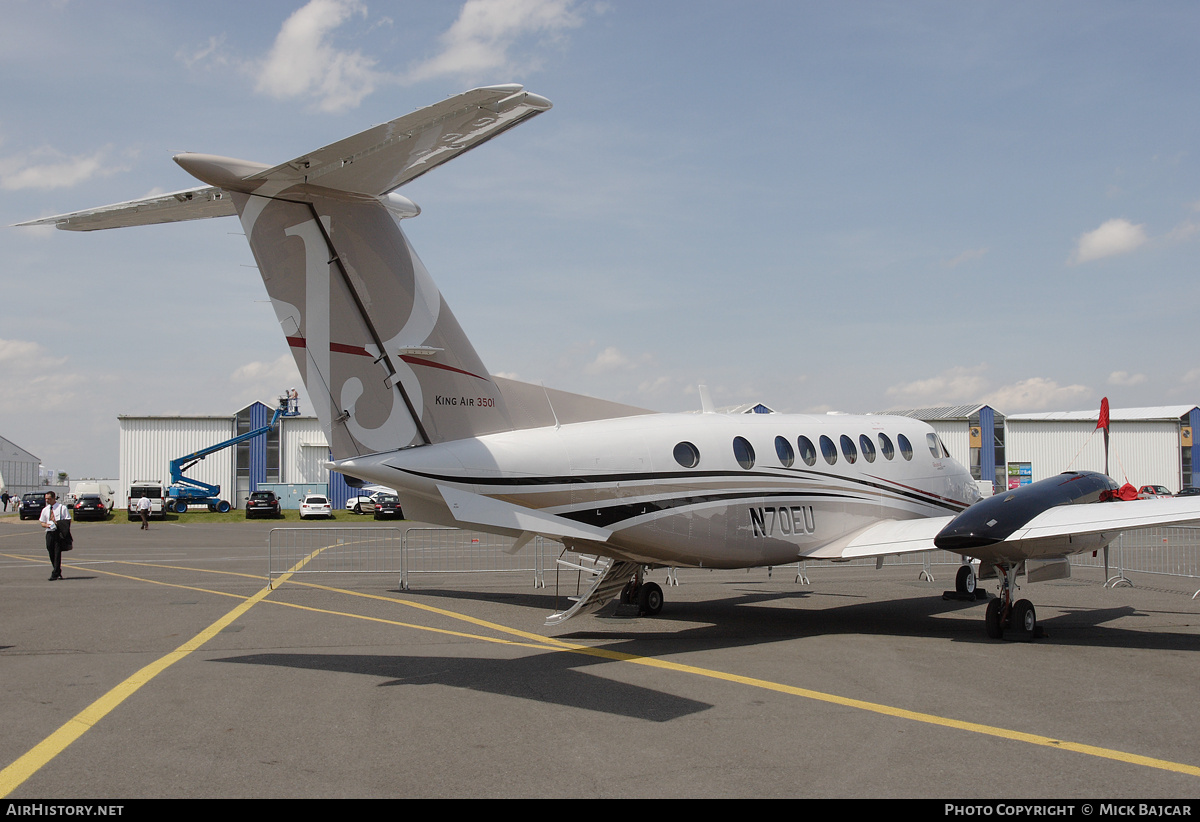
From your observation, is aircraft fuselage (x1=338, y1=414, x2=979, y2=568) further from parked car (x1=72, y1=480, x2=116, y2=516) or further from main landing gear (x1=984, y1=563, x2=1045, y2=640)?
parked car (x1=72, y1=480, x2=116, y2=516)

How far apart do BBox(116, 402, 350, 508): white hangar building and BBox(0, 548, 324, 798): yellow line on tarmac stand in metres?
48.2

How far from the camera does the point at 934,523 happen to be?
1268 centimetres

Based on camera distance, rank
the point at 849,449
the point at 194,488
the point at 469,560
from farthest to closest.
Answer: the point at 194,488 → the point at 469,560 → the point at 849,449

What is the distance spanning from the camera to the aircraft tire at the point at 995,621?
11219 mm

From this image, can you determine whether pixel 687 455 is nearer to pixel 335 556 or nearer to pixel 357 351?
pixel 357 351

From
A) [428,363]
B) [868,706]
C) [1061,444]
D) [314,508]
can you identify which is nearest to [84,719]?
[428,363]

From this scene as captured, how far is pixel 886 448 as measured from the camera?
565 inches

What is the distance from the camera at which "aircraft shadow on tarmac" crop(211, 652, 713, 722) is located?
25.0 ft

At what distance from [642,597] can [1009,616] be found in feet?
17.1

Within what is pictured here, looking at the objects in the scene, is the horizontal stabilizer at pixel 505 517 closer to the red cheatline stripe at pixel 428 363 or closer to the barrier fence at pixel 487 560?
the red cheatline stripe at pixel 428 363

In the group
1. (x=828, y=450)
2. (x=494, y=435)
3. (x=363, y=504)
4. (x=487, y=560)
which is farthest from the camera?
(x=363, y=504)

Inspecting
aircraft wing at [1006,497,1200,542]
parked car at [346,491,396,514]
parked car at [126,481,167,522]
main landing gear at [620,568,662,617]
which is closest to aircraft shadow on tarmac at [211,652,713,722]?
main landing gear at [620,568,662,617]
